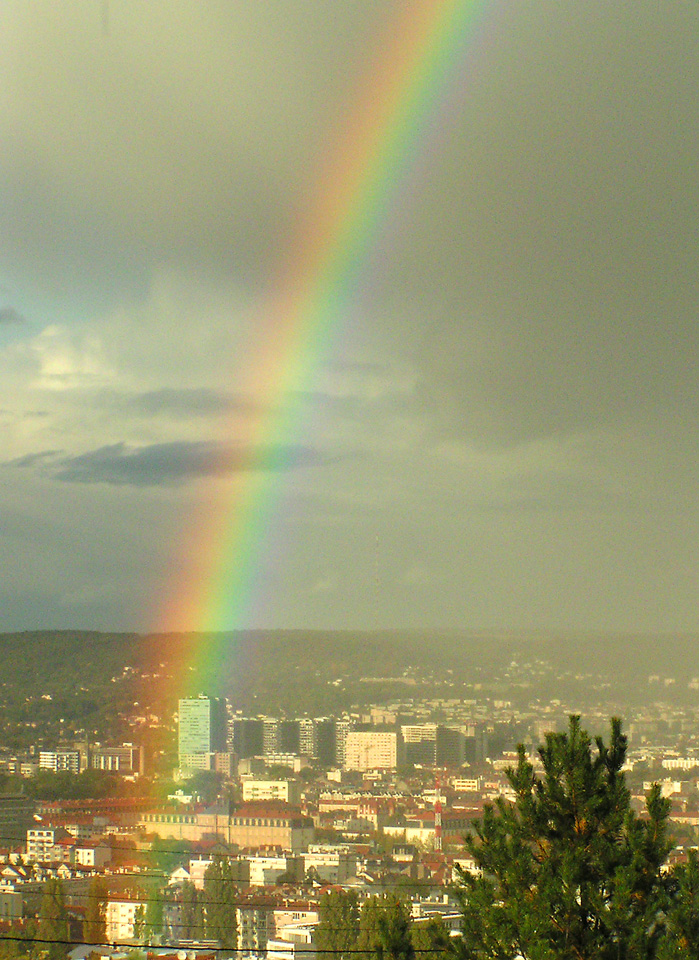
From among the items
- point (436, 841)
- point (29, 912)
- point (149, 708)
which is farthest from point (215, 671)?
point (29, 912)

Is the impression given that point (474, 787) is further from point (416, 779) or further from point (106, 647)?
point (106, 647)

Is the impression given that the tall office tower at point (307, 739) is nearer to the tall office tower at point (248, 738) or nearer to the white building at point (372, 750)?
the white building at point (372, 750)

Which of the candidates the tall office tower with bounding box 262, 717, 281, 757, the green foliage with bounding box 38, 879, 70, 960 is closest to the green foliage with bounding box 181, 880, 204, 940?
the green foliage with bounding box 38, 879, 70, 960

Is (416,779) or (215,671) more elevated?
(215,671)

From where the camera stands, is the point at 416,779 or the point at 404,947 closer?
the point at 404,947

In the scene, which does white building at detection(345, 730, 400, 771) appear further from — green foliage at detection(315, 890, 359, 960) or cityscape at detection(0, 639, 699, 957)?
green foliage at detection(315, 890, 359, 960)

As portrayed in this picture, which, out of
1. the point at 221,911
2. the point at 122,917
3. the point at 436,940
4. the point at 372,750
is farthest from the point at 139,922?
the point at 372,750

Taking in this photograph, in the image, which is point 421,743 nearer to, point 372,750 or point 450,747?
point 450,747
